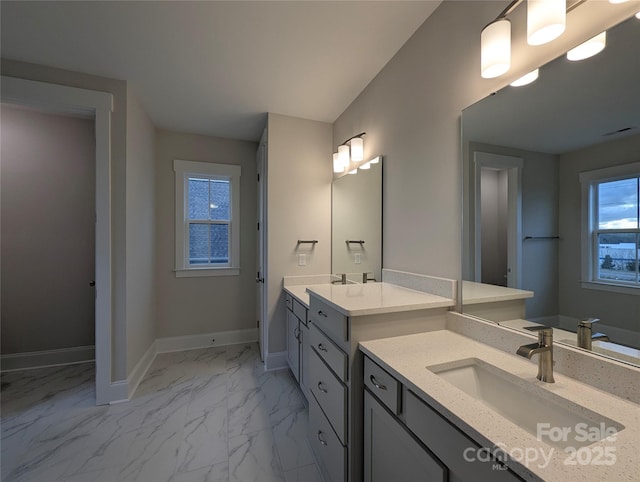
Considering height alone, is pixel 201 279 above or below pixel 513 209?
below

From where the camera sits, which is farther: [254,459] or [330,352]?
[254,459]

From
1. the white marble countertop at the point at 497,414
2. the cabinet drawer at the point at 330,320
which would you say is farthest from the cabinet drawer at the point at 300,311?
the white marble countertop at the point at 497,414

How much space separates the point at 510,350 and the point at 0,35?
11.1ft

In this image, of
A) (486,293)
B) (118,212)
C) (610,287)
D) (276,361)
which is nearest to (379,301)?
(486,293)

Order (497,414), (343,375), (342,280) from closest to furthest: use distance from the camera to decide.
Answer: (497,414)
(343,375)
(342,280)

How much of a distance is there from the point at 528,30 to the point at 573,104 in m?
0.32

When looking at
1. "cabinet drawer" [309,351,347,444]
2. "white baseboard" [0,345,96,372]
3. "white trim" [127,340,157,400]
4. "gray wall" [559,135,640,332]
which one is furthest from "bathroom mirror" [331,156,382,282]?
"white baseboard" [0,345,96,372]

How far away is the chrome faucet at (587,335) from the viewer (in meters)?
0.90

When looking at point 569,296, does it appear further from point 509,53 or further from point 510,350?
point 509,53

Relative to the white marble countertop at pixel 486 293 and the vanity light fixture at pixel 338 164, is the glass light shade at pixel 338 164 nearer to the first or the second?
the vanity light fixture at pixel 338 164

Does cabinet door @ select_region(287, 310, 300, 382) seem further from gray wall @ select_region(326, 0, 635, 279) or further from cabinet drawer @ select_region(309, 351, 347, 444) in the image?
gray wall @ select_region(326, 0, 635, 279)

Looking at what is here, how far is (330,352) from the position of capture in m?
1.38

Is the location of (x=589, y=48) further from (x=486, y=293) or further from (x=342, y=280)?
(x=342, y=280)

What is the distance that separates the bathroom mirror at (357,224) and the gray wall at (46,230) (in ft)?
8.59
